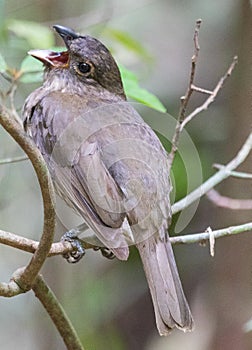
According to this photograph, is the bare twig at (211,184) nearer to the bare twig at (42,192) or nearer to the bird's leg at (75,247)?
the bird's leg at (75,247)

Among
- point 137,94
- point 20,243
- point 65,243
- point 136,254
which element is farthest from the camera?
point 136,254

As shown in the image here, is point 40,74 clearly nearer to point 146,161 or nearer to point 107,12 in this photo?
point 146,161

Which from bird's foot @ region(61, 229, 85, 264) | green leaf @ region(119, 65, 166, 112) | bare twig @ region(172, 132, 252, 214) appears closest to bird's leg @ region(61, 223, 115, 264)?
bird's foot @ region(61, 229, 85, 264)

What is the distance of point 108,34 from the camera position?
3016 mm

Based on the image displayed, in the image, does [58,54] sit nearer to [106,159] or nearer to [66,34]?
[66,34]

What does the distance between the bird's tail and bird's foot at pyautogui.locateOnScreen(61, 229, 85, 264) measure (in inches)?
6.2

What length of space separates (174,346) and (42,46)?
6.87 feet

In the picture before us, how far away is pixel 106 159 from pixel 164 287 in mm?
418

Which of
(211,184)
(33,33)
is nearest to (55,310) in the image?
(211,184)

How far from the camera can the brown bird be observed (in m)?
2.00

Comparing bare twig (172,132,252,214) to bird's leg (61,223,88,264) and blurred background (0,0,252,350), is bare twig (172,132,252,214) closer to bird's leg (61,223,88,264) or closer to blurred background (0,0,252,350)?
bird's leg (61,223,88,264)

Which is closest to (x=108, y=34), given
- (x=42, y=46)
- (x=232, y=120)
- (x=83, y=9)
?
(x=42, y=46)

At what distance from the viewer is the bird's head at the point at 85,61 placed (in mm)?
2400

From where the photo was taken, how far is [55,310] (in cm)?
189
